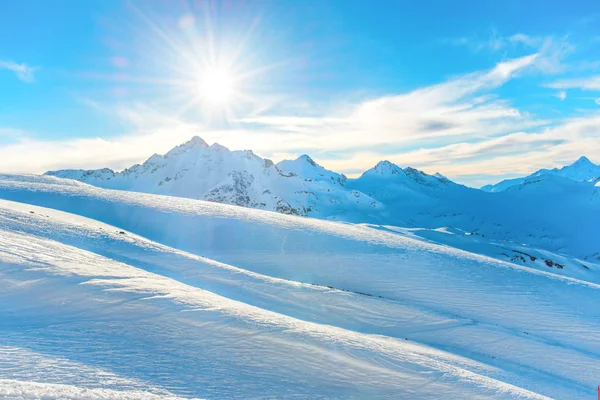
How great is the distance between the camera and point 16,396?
5.97 meters

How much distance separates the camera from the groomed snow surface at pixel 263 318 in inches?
340

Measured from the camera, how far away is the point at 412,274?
25.3m

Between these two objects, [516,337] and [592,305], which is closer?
[516,337]

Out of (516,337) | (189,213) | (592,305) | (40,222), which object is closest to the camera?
(516,337)

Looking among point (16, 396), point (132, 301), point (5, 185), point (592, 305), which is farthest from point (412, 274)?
point (5, 185)

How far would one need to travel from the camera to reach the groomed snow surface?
862 centimetres

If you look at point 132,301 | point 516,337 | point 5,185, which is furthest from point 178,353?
point 5,185

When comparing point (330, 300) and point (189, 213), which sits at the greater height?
point (189, 213)

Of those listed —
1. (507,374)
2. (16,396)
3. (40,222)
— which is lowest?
(507,374)

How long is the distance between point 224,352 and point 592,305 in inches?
1030

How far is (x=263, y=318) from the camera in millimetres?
12484

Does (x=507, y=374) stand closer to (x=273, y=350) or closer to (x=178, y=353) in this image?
(x=273, y=350)

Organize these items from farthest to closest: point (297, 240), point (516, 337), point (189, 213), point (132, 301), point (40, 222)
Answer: point (189, 213) → point (297, 240) → point (40, 222) → point (516, 337) → point (132, 301)

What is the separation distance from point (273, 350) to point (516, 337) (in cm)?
1351
